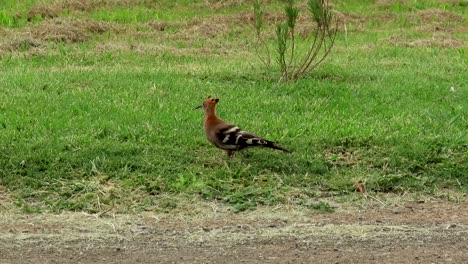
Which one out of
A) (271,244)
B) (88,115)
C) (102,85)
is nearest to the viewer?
(271,244)

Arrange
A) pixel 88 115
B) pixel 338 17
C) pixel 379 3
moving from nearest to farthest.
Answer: pixel 88 115
pixel 338 17
pixel 379 3

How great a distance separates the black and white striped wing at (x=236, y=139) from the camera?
8078 millimetres

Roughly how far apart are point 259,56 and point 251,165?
16.7 feet

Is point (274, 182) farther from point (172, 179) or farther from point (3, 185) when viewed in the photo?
point (3, 185)

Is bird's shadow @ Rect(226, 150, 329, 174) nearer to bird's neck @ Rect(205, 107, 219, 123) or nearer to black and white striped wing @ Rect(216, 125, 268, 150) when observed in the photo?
black and white striped wing @ Rect(216, 125, 268, 150)

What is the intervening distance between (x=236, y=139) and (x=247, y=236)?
63.1 inches

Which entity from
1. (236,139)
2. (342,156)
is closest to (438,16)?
(342,156)

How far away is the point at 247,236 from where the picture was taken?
21.7ft

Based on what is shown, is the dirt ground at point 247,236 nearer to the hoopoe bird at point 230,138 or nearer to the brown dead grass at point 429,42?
the hoopoe bird at point 230,138

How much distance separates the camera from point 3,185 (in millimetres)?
7703

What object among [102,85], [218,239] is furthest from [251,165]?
[102,85]

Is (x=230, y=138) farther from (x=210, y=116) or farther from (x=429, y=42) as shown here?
(x=429, y=42)

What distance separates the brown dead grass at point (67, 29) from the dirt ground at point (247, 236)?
7314 millimetres

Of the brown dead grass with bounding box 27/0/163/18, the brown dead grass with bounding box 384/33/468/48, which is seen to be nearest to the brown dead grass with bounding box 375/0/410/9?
the brown dead grass with bounding box 384/33/468/48
